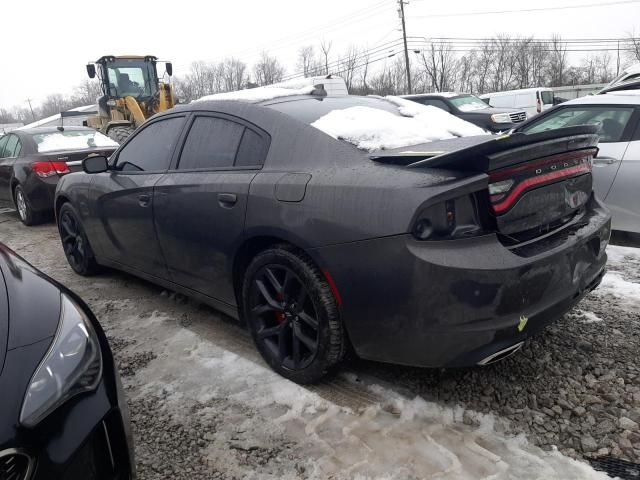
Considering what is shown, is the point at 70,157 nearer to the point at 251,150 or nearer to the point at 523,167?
the point at 251,150

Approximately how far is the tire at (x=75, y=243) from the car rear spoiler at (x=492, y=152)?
341 cm

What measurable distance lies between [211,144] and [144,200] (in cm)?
74

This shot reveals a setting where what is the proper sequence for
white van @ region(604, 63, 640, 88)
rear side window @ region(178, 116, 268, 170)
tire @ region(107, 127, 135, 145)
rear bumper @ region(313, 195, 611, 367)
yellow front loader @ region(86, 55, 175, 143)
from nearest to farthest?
rear bumper @ region(313, 195, 611, 367)
rear side window @ region(178, 116, 268, 170)
white van @ region(604, 63, 640, 88)
tire @ region(107, 127, 135, 145)
yellow front loader @ region(86, 55, 175, 143)

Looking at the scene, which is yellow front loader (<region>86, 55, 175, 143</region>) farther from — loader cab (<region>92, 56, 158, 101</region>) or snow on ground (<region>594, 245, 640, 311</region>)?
snow on ground (<region>594, 245, 640, 311</region>)

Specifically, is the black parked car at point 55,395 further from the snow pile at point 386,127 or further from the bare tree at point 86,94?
the bare tree at point 86,94

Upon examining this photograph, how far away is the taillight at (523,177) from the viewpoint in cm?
210

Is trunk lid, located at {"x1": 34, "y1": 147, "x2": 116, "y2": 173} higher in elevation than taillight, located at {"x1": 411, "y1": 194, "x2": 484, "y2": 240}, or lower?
higher

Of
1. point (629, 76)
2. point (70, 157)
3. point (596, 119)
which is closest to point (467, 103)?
point (629, 76)

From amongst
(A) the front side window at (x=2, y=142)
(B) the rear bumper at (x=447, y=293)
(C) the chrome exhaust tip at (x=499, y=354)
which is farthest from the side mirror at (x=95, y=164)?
(A) the front side window at (x=2, y=142)

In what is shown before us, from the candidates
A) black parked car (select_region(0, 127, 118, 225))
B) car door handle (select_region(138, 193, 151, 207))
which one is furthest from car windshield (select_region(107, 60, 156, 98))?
car door handle (select_region(138, 193, 151, 207))

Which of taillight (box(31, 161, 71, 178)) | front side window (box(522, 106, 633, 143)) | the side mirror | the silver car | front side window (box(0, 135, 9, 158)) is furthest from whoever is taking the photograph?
front side window (box(0, 135, 9, 158))

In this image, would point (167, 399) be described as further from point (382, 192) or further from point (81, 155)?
point (81, 155)

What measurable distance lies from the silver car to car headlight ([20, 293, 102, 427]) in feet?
14.6

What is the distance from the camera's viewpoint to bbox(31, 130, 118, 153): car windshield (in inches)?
293
